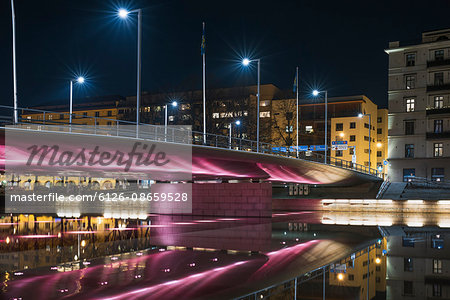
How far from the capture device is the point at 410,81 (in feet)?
220

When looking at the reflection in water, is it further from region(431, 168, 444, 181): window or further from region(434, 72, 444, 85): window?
region(434, 72, 444, 85): window

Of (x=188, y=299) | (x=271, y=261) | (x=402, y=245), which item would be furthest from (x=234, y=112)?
(x=188, y=299)

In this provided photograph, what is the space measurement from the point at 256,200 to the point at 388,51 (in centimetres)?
4160

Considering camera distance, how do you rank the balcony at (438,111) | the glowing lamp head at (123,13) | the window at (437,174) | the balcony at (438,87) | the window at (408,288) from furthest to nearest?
the balcony at (438,87), the balcony at (438,111), the window at (437,174), the glowing lamp head at (123,13), the window at (408,288)

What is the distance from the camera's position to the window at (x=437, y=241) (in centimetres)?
1703

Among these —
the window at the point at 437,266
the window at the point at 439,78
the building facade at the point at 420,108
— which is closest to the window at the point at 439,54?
the building facade at the point at 420,108

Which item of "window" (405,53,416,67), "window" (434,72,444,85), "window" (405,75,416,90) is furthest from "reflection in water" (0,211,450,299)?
"window" (405,53,416,67)

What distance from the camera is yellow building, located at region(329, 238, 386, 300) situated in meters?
9.66

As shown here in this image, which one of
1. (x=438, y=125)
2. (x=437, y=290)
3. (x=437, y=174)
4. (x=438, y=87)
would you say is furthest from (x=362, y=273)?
(x=438, y=87)

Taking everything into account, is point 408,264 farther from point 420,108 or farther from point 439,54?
point 439,54

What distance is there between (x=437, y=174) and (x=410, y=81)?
13583mm

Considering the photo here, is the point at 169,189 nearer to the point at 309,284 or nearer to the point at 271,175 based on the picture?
the point at 271,175

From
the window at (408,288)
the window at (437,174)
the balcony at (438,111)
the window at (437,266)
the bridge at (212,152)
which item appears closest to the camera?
the window at (408,288)

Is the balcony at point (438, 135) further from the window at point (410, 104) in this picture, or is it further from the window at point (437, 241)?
the window at point (437, 241)
